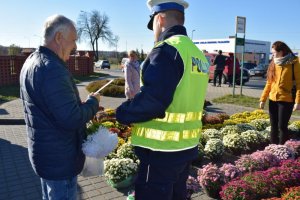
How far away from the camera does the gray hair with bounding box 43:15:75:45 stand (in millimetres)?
2229

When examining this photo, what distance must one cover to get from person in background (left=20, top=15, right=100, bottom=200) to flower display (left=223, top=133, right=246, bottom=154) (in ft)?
12.6

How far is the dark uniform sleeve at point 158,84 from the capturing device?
2.11 metres

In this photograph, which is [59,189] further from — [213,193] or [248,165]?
[248,165]

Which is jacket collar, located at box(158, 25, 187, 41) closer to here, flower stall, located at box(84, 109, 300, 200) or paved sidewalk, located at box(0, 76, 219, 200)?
flower stall, located at box(84, 109, 300, 200)

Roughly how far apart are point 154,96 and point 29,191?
3081mm

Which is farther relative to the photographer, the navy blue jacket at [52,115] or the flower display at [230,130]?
the flower display at [230,130]

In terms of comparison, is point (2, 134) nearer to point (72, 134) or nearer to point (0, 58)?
point (72, 134)

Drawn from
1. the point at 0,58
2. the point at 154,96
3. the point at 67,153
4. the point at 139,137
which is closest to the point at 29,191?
the point at 67,153

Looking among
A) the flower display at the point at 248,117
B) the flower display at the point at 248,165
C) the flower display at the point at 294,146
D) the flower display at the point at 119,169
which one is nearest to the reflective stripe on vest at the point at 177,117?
the flower display at the point at 119,169

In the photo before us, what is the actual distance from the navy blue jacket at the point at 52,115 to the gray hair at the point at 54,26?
97 millimetres

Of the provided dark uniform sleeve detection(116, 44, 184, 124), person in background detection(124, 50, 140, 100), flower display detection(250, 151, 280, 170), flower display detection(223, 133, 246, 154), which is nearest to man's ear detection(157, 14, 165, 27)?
dark uniform sleeve detection(116, 44, 184, 124)

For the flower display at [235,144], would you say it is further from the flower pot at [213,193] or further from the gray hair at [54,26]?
the gray hair at [54,26]

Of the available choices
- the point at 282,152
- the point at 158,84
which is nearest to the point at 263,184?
the point at 282,152

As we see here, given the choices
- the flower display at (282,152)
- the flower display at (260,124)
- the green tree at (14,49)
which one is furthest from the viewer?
the green tree at (14,49)
